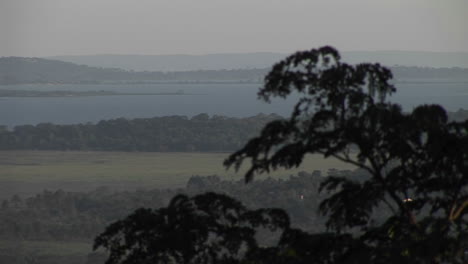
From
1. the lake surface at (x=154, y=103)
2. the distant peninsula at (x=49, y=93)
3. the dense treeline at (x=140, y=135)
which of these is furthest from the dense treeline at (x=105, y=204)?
the distant peninsula at (x=49, y=93)

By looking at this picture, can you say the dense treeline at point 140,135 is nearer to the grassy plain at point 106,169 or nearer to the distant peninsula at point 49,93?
the grassy plain at point 106,169

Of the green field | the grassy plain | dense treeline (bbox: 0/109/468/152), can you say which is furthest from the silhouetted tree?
dense treeline (bbox: 0/109/468/152)

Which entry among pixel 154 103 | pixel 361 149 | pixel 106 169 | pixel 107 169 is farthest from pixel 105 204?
pixel 154 103

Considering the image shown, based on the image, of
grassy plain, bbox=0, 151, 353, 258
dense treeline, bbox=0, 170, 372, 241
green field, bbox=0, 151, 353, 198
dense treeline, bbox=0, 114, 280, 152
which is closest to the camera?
dense treeline, bbox=0, 170, 372, 241

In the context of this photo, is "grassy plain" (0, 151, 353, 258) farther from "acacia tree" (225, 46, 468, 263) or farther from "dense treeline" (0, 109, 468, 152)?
"acacia tree" (225, 46, 468, 263)

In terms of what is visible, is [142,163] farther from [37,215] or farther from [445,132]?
[445,132]

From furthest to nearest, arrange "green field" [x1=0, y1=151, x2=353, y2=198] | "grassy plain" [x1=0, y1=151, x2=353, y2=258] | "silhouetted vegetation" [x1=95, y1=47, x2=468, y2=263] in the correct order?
"green field" [x1=0, y1=151, x2=353, y2=198] < "grassy plain" [x1=0, y1=151, x2=353, y2=258] < "silhouetted vegetation" [x1=95, y1=47, x2=468, y2=263]
